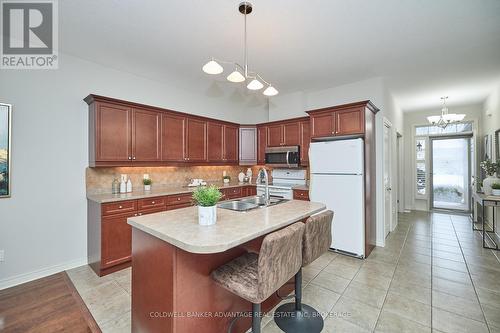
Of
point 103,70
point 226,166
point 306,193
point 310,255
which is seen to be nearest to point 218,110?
point 226,166

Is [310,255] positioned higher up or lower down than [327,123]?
lower down

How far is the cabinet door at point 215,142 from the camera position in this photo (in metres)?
4.54

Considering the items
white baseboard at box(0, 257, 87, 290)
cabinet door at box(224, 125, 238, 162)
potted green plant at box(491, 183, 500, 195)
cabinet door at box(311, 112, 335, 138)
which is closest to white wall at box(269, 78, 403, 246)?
cabinet door at box(311, 112, 335, 138)

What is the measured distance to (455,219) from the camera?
5500mm

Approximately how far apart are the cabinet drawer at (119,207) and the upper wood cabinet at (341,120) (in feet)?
10.0

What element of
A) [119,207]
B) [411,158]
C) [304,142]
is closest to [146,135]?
[119,207]

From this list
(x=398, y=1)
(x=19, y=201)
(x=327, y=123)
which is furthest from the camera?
(x=327, y=123)

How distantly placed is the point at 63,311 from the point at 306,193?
3491 mm

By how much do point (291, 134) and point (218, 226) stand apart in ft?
11.3

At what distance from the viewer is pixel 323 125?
12.5 feet

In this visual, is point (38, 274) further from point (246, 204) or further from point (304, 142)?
point (304, 142)

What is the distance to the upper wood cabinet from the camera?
135 inches

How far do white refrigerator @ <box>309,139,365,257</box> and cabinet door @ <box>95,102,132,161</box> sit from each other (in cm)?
292

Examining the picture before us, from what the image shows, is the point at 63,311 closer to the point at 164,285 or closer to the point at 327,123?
the point at 164,285
